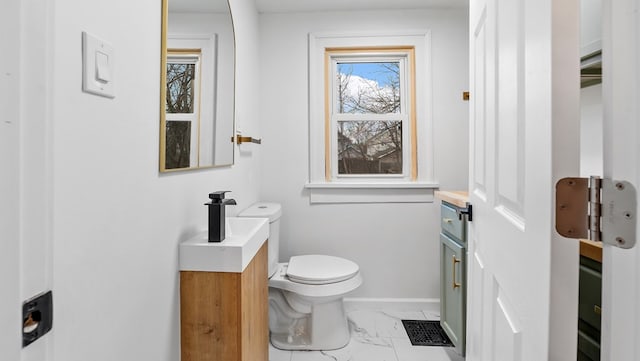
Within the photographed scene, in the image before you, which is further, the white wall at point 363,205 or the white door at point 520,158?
the white wall at point 363,205

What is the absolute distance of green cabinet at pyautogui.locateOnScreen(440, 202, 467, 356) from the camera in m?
1.68

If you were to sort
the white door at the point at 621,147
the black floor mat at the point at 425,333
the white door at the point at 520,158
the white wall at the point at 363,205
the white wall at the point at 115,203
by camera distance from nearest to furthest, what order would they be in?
the white door at the point at 621,147, the white door at the point at 520,158, the white wall at the point at 115,203, the black floor mat at the point at 425,333, the white wall at the point at 363,205

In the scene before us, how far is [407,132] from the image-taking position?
2.46 meters

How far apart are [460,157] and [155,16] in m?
2.10

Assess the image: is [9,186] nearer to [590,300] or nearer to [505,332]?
[505,332]

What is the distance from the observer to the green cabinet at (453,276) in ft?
5.52

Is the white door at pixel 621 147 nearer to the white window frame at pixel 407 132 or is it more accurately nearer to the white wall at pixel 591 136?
the white wall at pixel 591 136

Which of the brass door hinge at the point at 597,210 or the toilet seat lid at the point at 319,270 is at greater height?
the brass door hinge at the point at 597,210

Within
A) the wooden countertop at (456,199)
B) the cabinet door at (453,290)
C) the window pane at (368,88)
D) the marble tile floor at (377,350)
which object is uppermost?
the window pane at (368,88)

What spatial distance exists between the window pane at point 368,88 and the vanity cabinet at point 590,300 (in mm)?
1833

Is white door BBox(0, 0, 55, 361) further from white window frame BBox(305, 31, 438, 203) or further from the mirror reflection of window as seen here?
white window frame BBox(305, 31, 438, 203)

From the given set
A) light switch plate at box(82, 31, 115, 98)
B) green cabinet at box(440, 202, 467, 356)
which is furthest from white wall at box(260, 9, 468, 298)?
light switch plate at box(82, 31, 115, 98)

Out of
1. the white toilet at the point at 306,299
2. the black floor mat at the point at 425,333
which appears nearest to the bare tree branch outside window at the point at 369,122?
the white toilet at the point at 306,299

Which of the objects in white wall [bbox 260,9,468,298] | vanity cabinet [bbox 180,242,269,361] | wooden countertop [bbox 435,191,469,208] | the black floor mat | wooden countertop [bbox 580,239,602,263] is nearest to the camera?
wooden countertop [bbox 580,239,602,263]
